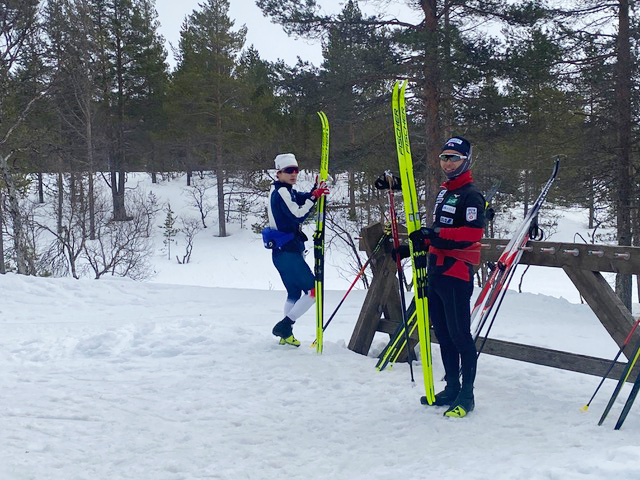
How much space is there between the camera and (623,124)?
12.0 m

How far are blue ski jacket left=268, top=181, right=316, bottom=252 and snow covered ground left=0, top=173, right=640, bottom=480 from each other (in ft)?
3.70

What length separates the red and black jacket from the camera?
3.83 metres

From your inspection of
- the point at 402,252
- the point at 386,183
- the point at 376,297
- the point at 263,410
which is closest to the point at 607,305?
the point at 402,252

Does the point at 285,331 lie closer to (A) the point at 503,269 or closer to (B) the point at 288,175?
(B) the point at 288,175

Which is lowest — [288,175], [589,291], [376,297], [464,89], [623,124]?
[376,297]

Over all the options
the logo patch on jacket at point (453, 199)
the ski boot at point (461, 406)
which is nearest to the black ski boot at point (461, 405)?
the ski boot at point (461, 406)

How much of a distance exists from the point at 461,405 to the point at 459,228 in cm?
118

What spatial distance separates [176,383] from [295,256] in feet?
5.36

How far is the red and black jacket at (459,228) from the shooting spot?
12.6 feet

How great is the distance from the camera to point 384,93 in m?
13.3

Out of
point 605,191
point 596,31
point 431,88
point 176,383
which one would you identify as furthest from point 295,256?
point 596,31

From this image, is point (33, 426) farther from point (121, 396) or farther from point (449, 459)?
point (449, 459)

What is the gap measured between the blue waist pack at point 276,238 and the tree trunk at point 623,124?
9063 mm

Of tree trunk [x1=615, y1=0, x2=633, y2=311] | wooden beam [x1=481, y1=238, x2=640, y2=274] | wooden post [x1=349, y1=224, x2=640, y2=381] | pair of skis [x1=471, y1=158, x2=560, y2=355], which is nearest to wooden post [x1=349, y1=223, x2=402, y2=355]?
wooden post [x1=349, y1=224, x2=640, y2=381]
